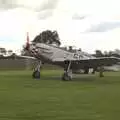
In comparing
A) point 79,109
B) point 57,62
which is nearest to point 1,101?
point 79,109

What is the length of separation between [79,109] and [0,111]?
1764 millimetres

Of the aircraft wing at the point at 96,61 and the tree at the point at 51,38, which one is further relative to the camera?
the tree at the point at 51,38

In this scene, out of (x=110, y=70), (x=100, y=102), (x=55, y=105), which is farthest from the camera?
(x=110, y=70)

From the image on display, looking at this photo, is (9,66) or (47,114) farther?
(9,66)

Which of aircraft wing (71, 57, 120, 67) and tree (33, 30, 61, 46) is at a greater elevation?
tree (33, 30, 61, 46)

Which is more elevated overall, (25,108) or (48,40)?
(48,40)

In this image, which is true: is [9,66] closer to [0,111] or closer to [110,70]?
[110,70]

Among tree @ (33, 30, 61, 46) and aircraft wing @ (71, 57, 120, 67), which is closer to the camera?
aircraft wing @ (71, 57, 120, 67)

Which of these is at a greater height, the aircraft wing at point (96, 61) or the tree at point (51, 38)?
the tree at point (51, 38)

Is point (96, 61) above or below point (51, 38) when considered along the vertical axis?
below

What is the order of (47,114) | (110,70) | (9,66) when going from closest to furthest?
(47,114) → (110,70) → (9,66)

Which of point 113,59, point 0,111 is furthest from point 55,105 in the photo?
point 113,59

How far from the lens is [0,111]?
7.72 metres

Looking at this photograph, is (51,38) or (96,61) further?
(51,38)
